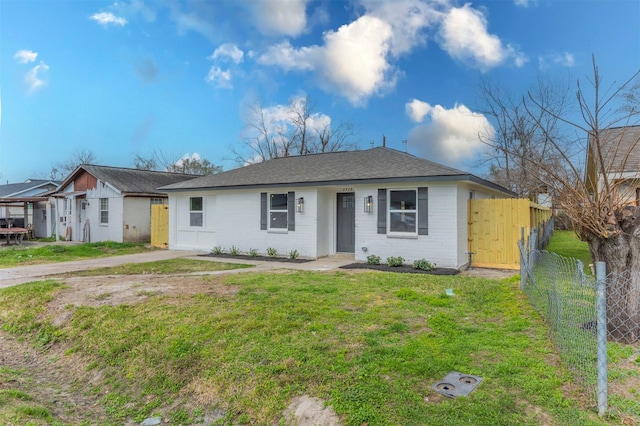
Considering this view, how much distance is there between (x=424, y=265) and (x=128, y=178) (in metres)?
16.6

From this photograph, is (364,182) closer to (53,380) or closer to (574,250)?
(53,380)

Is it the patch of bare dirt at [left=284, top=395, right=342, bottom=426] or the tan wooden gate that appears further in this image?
the tan wooden gate

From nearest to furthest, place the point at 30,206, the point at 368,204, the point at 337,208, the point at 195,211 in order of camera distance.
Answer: the point at 368,204 < the point at 337,208 < the point at 195,211 < the point at 30,206

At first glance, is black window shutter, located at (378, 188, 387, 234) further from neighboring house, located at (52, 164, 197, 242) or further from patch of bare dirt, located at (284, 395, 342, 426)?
neighboring house, located at (52, 164, 197, 242)

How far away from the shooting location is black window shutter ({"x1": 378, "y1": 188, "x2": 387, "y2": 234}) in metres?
11.2

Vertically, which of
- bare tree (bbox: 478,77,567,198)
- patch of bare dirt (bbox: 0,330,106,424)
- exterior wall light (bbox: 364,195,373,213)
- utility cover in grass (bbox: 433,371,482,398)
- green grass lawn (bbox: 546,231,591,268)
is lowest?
patch of bare dirt (bbox: 0,330,106,424)

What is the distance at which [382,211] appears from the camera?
1123 cm

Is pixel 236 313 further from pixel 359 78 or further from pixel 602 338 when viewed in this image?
pixel 359 78

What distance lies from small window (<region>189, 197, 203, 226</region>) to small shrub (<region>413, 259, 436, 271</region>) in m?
→ 9.19

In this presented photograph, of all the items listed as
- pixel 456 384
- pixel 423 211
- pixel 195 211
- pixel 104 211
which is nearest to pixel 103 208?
pixel 104 211

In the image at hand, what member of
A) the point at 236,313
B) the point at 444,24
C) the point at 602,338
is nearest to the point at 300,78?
the point at 444,24

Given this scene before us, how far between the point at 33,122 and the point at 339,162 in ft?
64.9

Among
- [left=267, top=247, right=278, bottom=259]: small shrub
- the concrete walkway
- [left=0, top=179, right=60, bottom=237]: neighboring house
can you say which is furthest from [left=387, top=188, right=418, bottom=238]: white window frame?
[left=0, top=179, right=60, bottom=237]: neighboring house

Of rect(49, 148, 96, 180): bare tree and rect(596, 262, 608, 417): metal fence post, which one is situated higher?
rect(49, 148, 96, 180): bare tree
